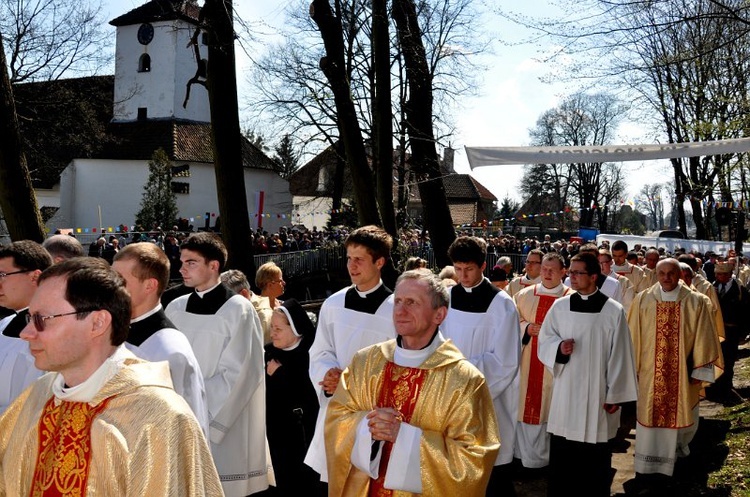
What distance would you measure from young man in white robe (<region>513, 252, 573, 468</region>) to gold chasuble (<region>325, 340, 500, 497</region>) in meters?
4.32

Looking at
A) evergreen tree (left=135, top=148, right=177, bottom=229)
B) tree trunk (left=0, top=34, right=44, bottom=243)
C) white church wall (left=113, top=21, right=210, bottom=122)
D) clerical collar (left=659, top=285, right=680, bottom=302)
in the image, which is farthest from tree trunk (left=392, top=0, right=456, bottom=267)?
white church wall (left=113, top=21, right=210, bottom=122)

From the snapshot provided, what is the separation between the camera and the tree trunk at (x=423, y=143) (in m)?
14.6

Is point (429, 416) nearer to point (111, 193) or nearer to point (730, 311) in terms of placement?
point (730, 311)

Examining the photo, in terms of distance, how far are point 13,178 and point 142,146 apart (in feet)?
136

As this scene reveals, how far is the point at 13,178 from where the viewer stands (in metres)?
8.08

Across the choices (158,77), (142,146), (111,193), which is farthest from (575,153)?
(158,77)

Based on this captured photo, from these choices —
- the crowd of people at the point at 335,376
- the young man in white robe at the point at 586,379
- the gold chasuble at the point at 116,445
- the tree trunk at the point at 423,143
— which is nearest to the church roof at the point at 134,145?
the tree trunk at the point at 423,143

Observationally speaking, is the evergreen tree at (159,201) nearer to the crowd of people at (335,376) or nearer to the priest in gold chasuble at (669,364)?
the crowd of people at (335,376)

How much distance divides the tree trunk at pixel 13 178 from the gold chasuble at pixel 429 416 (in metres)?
5.45

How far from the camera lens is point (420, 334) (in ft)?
13.1

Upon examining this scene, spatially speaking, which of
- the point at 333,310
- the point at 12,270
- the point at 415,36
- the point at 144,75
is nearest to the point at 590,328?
the point at 333,310

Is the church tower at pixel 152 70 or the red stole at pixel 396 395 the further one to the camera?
the church tower at pixel 152 70

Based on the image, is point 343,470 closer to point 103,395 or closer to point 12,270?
point 103,395

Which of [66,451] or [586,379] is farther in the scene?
[586,379]
